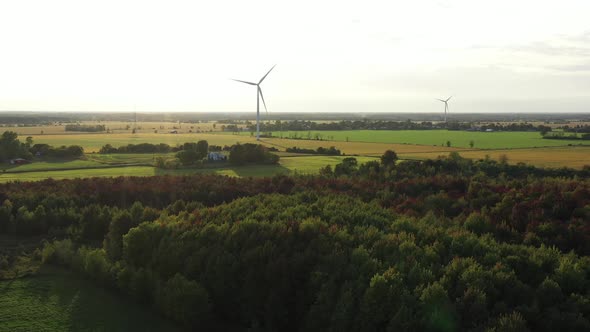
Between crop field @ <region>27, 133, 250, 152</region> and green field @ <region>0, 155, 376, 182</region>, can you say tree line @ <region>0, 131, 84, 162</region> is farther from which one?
green field @ <region>0, 155, 376, 182</region>

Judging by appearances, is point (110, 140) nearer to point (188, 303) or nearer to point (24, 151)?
point (24, 151)

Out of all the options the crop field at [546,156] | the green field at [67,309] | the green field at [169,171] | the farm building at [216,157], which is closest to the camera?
the green field at [67,309]

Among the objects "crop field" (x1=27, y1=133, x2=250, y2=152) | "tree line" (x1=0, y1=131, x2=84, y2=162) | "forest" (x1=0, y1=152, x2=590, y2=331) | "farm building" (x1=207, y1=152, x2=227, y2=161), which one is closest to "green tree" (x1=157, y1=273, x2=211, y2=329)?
"forest" (x1=0, y1=152, x2=590, y2=331)

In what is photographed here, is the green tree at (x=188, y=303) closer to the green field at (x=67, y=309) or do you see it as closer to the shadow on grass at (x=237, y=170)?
the green field at (x=67, y=309)

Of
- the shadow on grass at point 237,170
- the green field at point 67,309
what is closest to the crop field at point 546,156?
the shadow on grass at point 237,170

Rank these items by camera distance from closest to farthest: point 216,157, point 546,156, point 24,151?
point 216,157 → point 24,151 → point 546,156

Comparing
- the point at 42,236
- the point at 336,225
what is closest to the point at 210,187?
the point at 42,236

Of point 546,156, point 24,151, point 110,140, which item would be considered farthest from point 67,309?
point 110,140
